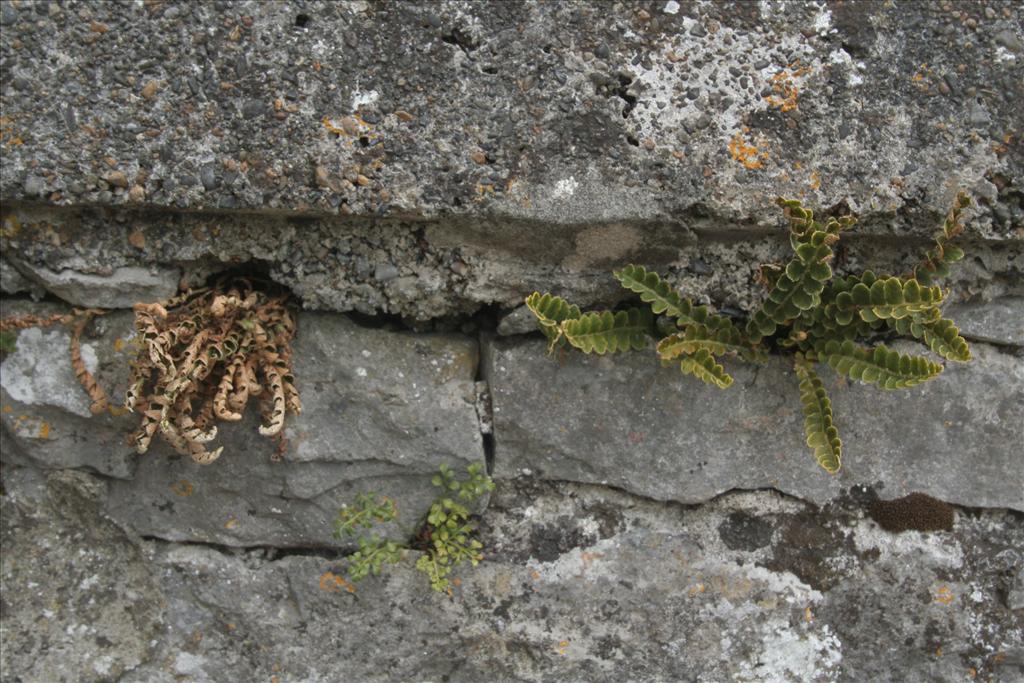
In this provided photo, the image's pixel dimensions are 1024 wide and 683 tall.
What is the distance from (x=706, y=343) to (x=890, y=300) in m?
0.47

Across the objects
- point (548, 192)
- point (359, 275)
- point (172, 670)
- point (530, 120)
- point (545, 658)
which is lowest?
point (172, 670)

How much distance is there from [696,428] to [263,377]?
4.09 ft

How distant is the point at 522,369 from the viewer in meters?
2.55

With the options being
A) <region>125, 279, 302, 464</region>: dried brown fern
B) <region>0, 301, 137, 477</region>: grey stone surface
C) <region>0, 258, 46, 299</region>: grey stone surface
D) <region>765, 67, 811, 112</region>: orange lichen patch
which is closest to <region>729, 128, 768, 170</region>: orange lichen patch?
<region>765, 67, 811, 112</region>: orange lichen patch

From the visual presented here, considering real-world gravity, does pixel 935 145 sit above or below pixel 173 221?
above

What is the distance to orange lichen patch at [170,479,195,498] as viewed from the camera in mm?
2607

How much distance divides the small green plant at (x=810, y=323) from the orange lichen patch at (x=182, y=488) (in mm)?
1139

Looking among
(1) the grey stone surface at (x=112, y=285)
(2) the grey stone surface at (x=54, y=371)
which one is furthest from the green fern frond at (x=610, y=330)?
(2) the grey stone surface at (x=54, y=371)

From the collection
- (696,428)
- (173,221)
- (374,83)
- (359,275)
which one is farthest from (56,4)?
(696,428)

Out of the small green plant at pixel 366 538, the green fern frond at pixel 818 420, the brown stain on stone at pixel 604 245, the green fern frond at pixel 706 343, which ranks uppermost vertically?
the brown stain on stone at pixel 604 245

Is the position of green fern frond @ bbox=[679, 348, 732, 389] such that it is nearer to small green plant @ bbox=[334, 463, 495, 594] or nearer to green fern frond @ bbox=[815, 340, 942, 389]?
green fern frond @ bbox=[815, 340, 942, 389]

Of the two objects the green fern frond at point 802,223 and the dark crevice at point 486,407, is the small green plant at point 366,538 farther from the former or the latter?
the green fern frond at point 802,223

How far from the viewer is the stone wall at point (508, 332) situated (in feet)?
7.56

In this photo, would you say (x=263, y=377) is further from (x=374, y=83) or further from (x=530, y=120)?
(x=530, y=120)
